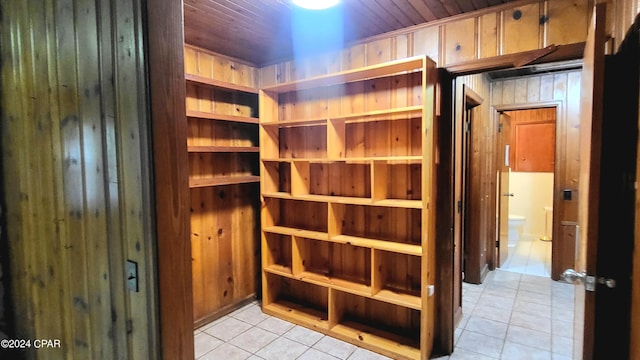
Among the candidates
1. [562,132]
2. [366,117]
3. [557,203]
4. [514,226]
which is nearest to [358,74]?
[366,117]

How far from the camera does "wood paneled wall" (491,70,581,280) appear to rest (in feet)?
12.6

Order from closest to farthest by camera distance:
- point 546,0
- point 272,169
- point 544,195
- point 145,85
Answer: point 145,85 < point 546,0 < point 272,169 < point 544,195

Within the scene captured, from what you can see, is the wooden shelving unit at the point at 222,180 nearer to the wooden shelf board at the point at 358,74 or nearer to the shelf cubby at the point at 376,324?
the wooden shelf board at the point at 358,74

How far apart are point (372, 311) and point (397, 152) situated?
135 centimetres

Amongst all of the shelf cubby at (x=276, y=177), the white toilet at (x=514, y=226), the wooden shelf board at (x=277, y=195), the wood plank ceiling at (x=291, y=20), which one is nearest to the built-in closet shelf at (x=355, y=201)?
the wooden shelf board at (x=277, y=195)

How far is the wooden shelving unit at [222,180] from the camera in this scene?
283cm

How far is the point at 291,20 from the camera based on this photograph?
2287mm

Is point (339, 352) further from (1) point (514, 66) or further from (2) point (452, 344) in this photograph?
(1) point (514, 66)

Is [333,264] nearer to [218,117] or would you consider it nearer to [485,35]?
[218,117]

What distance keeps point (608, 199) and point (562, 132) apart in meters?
3.07

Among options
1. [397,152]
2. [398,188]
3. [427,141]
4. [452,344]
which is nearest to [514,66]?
[427,141]

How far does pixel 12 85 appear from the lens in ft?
5.71

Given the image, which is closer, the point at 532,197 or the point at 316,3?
the point at 316,3

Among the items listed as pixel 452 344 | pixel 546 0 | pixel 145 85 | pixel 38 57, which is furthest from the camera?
pixel 452 344
